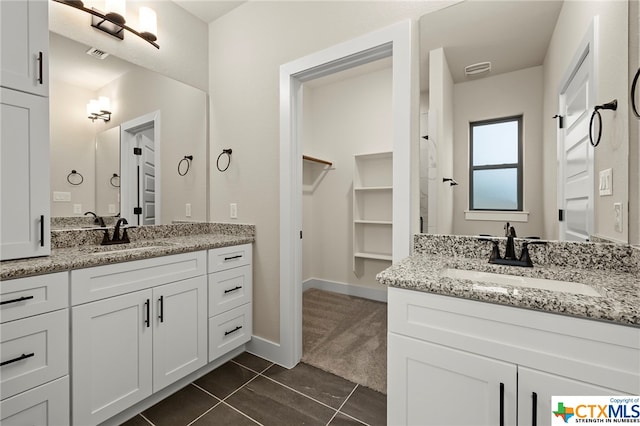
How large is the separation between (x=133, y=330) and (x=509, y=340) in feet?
5.61

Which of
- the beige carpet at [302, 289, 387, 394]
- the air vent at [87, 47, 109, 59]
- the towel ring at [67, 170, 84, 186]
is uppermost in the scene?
the air vent at [87, 47, 109, 59]

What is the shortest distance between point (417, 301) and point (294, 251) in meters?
1.19

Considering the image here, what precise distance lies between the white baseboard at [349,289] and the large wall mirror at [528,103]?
204cm

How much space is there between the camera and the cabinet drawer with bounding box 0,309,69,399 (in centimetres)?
110

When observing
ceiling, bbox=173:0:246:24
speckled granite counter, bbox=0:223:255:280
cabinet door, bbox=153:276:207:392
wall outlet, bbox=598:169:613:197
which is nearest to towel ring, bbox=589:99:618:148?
wall outlet, bbox=598:169:613:197

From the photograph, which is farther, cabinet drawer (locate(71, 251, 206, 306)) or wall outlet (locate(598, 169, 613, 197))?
cabinet drawer (locate(71, 251, 206, 306))

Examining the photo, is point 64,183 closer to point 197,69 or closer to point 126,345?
point 126,345

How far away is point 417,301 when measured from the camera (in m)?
1.04

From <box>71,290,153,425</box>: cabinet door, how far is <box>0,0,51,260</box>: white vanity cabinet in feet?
1.42

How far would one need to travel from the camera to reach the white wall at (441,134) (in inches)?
61.7

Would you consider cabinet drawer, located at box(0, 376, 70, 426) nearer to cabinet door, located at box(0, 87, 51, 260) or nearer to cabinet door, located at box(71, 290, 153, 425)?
cabinet door, located at box(71, 290, 153, 425)

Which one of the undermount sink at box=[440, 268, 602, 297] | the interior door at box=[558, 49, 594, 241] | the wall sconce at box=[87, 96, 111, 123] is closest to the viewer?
the undermount sink at box=[440, 268, 602, 297]

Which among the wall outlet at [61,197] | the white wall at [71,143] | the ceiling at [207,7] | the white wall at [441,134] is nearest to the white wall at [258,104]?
the ceiling at [207,7]

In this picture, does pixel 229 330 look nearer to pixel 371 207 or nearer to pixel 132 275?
pixel 132 275
